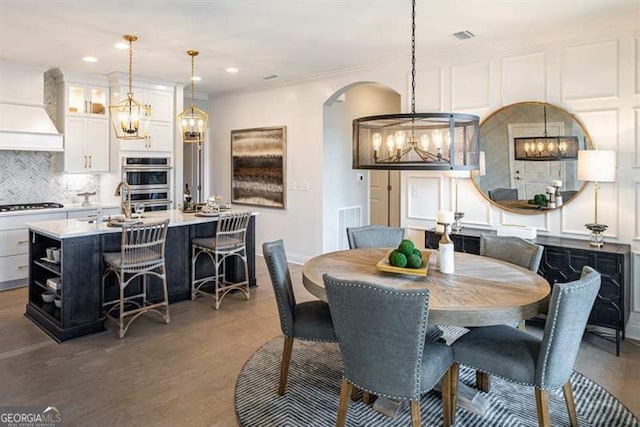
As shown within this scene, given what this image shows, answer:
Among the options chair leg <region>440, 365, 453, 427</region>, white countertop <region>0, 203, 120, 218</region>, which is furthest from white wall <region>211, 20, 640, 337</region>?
white countertop <region>0, 203, 120, 218</region>

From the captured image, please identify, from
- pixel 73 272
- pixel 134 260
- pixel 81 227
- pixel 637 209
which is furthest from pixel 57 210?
pixel 637 209

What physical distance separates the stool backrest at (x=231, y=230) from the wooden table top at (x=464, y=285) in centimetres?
160

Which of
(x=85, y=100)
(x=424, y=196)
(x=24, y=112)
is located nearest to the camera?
(x=424, y=196)

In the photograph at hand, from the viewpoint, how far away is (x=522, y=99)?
4191mm

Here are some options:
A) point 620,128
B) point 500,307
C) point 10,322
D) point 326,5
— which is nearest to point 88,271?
point 10,322

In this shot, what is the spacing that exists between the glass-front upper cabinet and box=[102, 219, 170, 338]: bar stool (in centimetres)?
287

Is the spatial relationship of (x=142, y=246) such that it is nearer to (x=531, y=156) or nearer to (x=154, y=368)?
(x=154, y=368)

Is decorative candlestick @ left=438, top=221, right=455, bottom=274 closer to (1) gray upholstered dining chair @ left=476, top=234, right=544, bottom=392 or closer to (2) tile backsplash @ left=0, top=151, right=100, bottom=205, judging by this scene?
(1) gray upholstered dining chair @ left=476, top=234, right=544, bottom=392

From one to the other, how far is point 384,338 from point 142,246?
2592 mm

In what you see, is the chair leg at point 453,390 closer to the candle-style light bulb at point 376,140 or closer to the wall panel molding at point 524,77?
the candle-style light bulb at point 376,140

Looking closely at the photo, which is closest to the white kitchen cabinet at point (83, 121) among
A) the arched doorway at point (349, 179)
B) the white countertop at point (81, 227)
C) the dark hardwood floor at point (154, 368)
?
the white countertop at point (81, 227)

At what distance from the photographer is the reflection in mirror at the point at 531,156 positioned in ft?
13.0

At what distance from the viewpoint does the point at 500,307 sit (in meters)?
2.10

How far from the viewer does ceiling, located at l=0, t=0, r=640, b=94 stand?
341 cm
